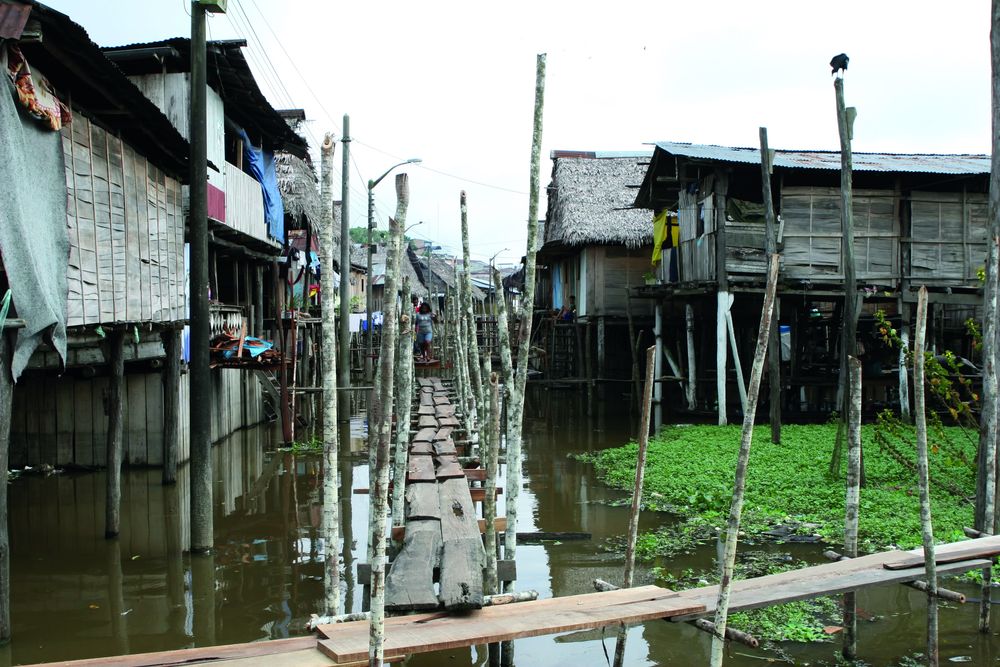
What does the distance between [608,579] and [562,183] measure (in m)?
15.4

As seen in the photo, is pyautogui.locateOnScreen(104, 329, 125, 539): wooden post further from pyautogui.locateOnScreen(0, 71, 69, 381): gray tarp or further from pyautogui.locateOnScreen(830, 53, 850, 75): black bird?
pyautogui.locateOnScreen(830, 53, 850, 75): black bird

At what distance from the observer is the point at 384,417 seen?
3574mm

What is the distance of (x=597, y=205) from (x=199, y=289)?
14323mm

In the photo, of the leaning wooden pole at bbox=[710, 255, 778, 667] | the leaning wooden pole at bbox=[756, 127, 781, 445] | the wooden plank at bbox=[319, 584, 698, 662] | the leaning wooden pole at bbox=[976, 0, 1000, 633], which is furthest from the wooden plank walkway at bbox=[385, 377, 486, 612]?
the leaning wooden pole at bbox=[756, 127, 781, 445]

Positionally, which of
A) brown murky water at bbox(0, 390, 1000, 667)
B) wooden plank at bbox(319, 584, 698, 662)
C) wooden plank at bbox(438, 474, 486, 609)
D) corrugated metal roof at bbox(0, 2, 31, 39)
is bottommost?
brown murky water at bbox(0, 390, 1000, 667)

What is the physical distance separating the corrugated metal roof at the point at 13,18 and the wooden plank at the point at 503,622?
425 cm

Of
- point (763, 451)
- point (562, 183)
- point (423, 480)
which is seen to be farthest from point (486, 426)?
point (562, 183)

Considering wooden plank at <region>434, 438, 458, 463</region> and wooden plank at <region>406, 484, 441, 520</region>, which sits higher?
wooden plank at <region>434, 438, 458, 463</region>

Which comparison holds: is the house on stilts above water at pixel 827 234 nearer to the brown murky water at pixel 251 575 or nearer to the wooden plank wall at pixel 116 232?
the brown murky water at pixel 251 575

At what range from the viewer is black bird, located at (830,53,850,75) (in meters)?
10.2

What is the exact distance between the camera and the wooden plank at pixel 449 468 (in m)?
7.32

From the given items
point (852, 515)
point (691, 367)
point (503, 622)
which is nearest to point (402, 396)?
point (503, 622)

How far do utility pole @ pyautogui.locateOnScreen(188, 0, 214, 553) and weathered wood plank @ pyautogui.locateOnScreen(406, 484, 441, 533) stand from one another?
2.10m

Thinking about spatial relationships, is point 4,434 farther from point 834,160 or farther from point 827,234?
point 834,160
